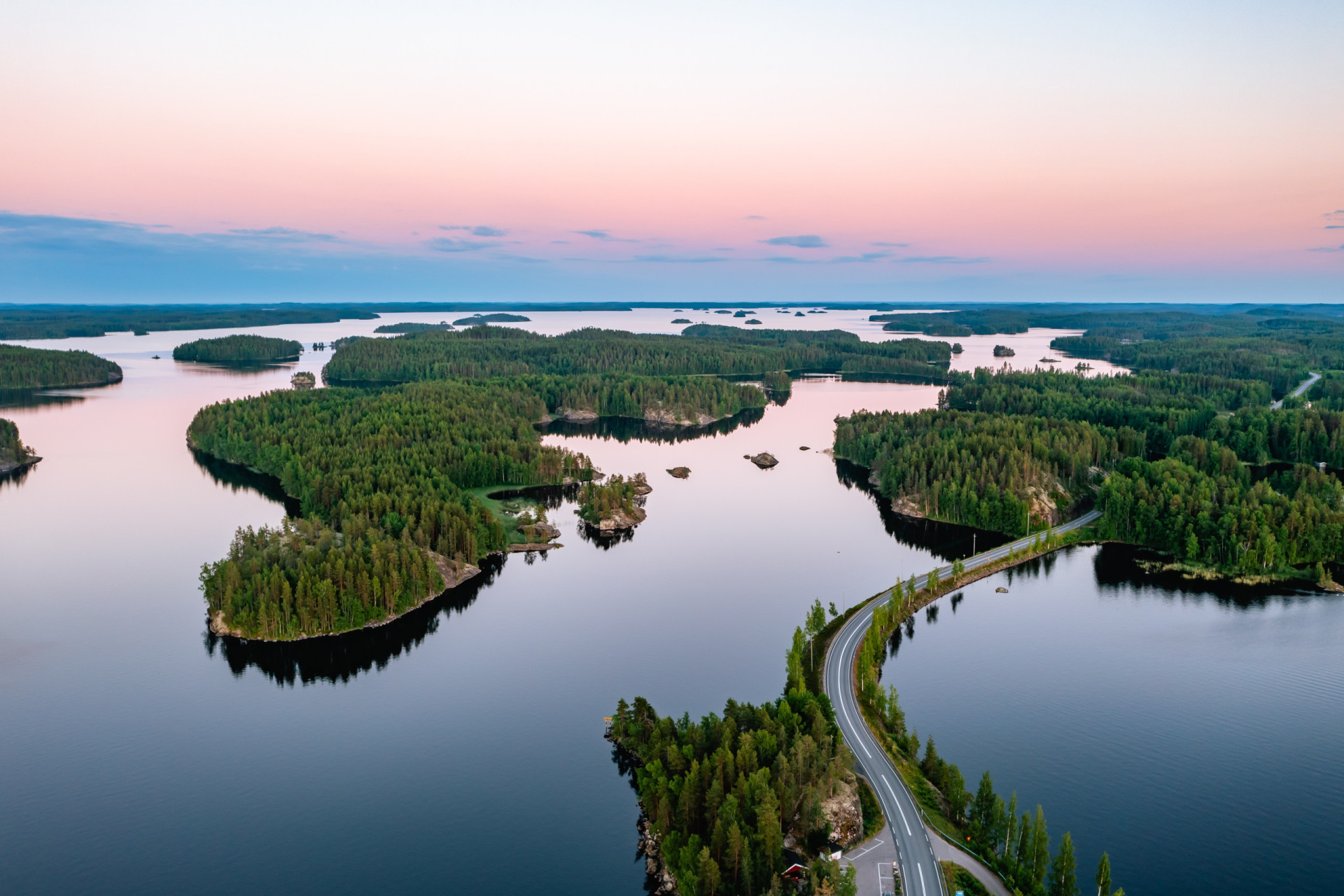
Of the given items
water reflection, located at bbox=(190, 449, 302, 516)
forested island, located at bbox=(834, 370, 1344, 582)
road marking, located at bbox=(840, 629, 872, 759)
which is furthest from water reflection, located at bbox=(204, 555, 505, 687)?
forested island, located at bbox=(834, 370, 1344, 582)

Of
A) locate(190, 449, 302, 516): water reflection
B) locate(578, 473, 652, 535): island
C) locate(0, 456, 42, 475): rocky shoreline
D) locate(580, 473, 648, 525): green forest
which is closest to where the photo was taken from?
locate(578, 473, 652, 535): island

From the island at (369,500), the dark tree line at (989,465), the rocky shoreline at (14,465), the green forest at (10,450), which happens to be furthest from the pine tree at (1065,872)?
the green forest at (10,450)

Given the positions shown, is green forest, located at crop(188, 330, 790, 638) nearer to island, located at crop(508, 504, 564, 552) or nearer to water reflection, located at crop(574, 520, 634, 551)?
island, located at crop(508, 504, 564, 552)

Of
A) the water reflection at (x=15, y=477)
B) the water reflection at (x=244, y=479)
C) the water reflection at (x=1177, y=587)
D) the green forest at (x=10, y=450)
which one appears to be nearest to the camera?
the water reflection at (x=1177, y=587)

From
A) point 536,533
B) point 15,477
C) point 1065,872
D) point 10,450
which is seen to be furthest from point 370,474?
point 1065,872

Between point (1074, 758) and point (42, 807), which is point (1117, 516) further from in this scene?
point (42, 807)

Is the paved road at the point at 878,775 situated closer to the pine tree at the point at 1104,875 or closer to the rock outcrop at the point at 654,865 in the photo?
the pine tree at the point at 1104,875

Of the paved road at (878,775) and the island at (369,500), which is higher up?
the island at (369,500)
